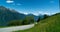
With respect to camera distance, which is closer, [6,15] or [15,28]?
[6,15]

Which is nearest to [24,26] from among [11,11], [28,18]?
[28,18]

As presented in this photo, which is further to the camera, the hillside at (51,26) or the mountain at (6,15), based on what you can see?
the mountain at (6,15)

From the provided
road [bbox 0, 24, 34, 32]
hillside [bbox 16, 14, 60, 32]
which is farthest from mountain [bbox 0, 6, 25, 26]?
hillside [bbox 16, 14, 60, 32]

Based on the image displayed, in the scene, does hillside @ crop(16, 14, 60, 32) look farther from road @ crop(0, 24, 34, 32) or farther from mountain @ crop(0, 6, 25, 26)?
mountain @ crop(0, 6, 25, 26)

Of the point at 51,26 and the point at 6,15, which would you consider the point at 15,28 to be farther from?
the point at 51,26

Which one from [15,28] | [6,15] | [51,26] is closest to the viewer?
[51,26]

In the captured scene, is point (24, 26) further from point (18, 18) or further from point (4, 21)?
point (4, 21)

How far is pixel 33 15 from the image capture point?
4117 mm

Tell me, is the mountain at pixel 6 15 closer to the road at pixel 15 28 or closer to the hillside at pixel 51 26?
the road at pixel 15 28

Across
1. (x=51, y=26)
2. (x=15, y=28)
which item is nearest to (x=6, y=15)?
(x=15, y=28)

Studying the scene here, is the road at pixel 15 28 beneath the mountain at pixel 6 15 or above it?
beneath

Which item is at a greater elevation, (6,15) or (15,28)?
(6,15)

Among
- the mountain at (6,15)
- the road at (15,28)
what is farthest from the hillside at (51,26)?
the mountain at (6,15)

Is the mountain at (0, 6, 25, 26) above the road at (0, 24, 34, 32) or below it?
above
